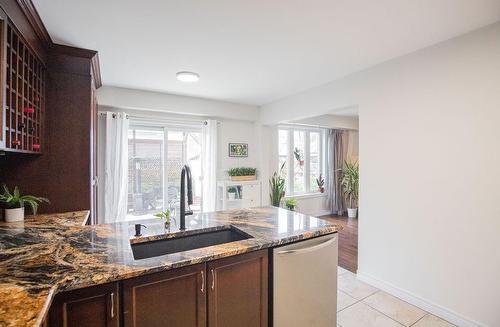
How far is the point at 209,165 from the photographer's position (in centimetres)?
425

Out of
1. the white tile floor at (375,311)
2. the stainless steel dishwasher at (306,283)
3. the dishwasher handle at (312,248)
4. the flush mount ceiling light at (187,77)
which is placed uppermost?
the flush mount ceiling light at (187,77)

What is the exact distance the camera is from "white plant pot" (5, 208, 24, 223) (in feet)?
6.10

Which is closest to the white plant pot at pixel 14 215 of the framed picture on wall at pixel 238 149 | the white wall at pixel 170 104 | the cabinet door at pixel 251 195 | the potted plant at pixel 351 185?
the white wall at pixel 170 104

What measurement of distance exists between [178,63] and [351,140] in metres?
A: 4.99

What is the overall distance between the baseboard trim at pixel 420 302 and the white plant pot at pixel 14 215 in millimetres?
3302

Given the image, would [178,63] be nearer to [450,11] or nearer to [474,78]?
[450,11]

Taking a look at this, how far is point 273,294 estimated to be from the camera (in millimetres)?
1479

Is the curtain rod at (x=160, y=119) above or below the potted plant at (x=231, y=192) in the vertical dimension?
above

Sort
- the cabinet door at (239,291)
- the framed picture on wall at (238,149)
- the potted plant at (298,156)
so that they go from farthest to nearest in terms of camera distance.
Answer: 1. the potted plant at (298,156)
2. the framed picture on wall at (238,149)
3. the cabinet door at (239,291)

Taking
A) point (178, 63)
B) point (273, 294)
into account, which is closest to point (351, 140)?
point (178, 63)

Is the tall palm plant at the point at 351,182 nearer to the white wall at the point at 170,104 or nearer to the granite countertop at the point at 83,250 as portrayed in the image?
the white wall at the point at 170,104

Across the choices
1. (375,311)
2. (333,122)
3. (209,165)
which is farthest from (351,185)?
(375,311)

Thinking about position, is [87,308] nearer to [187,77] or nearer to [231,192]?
[187,77]

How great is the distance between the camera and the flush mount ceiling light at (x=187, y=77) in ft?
9.31
